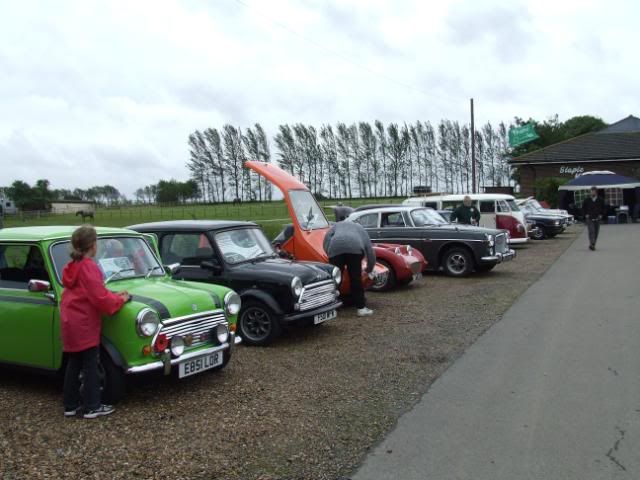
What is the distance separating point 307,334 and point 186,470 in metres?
4.28

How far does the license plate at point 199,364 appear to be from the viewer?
5.26 meters

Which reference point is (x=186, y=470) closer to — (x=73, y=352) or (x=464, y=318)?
(x=73, y=352)

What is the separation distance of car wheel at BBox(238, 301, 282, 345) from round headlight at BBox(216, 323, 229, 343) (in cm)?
161

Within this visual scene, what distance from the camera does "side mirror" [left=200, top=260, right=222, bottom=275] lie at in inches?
304

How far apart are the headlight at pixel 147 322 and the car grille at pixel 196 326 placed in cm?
8

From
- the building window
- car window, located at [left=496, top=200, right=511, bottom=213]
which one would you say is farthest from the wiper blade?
the building window

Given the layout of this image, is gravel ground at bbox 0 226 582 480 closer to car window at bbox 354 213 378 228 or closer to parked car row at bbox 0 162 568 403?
parked car row at bbox 0 162 568 403

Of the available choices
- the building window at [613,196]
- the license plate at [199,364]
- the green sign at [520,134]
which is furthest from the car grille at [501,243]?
the building window at [613,196]

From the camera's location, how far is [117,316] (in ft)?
16.5

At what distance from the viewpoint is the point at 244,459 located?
4098 mm

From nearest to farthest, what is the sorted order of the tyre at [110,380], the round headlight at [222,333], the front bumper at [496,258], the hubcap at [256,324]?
the tyre at [110,380]
the round headlight at [222,333]
the hubcap at [256,324]
the front bumper at [496,258]

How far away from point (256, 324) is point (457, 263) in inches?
293

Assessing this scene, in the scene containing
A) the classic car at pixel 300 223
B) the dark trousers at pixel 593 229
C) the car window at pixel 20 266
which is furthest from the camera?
the dark trousers at pixel 593 229

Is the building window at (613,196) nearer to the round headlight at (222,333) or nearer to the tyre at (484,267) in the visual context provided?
the tyre at (484,267)
